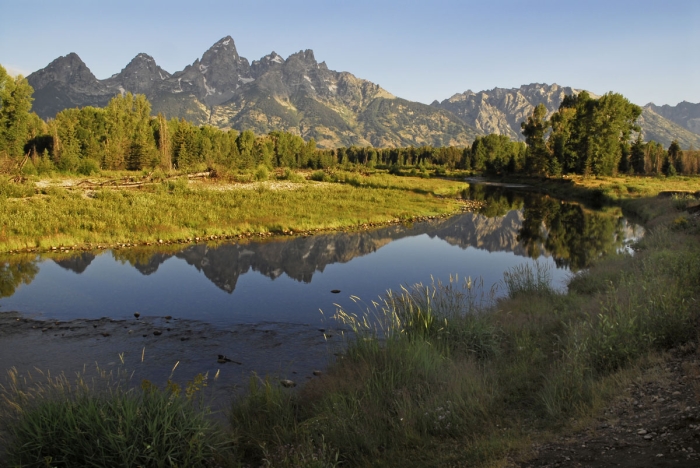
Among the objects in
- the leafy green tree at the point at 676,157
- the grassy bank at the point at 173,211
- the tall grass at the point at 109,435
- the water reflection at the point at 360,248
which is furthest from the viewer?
the leafy green tree at the point at 676,157

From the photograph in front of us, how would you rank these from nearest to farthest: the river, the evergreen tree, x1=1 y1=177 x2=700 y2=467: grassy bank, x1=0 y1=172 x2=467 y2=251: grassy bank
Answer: x1=1 y1=177 x2=700 y2=467: grassy bank
the river
x1=0 y1=172 x2=467 y2=251: grassy bank
the evergreen tree

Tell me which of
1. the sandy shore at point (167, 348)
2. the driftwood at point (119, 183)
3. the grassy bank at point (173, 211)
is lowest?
the sandy shore at point (167, 348)

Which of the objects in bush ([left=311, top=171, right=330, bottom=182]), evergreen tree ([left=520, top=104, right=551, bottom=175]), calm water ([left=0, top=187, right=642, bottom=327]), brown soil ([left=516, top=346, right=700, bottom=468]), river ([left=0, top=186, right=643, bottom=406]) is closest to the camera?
brown soil ([left=516, top=346, right=700, bottom=468])

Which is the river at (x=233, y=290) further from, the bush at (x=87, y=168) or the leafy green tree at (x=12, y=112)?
the leafy green tree at (x=12, y=112)

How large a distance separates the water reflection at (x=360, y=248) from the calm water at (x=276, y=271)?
0.06 metres

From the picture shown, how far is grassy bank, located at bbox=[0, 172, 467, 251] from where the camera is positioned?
2428 cm

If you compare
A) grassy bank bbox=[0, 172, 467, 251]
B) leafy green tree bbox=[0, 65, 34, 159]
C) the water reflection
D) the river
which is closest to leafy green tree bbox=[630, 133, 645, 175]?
the water reflection

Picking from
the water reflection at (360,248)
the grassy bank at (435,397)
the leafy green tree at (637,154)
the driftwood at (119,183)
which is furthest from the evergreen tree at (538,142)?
the grassy bank at (435,397)

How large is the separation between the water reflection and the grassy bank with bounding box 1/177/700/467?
9.38 m

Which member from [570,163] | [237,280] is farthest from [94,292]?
[570,163]

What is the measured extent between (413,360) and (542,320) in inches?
185

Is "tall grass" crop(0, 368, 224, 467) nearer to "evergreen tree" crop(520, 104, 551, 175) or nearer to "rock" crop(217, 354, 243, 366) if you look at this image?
"rock" crop(217, 354, 243, 366)

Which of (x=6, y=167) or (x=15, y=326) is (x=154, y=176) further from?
(x=15, y=326)

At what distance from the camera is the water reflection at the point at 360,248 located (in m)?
19.4
